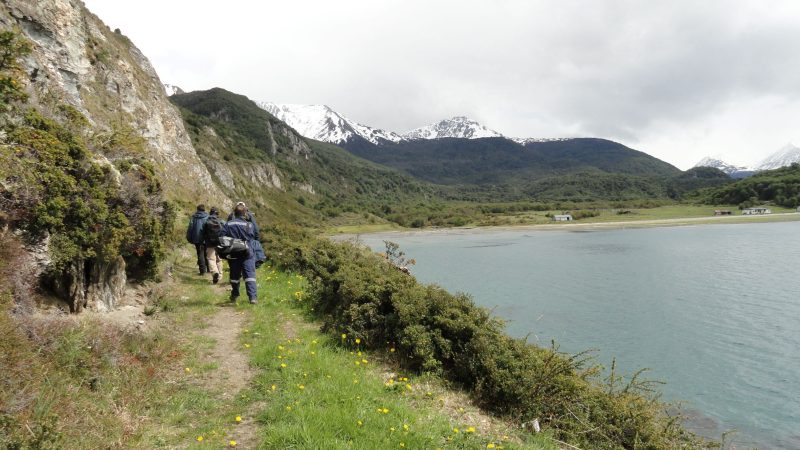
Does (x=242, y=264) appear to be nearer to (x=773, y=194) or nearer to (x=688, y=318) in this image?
(x=688, y=318)

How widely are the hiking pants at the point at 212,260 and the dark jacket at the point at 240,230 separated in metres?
3.98

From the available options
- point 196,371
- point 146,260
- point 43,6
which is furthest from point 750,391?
point 43,6

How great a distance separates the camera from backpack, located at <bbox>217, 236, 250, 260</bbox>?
545 inches

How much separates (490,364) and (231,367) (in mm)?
6160

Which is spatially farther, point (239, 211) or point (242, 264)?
point (239, 211)

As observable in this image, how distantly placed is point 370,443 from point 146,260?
31.8 feet

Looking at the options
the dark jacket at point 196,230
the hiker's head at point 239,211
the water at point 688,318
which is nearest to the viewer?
the hiker's head at point 239,211

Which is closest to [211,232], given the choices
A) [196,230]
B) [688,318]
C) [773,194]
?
→ [196,230]

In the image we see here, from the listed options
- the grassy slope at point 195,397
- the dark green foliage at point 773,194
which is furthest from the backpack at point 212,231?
the dark green foliage at point 773,194

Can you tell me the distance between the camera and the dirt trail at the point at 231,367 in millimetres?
6590

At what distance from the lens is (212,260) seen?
58.8 ft

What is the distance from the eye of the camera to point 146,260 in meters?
12.5

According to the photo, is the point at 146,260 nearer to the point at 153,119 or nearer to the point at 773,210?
the point at 153,119

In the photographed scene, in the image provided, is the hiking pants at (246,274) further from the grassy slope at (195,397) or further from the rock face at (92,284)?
the rock face at (92,284)
